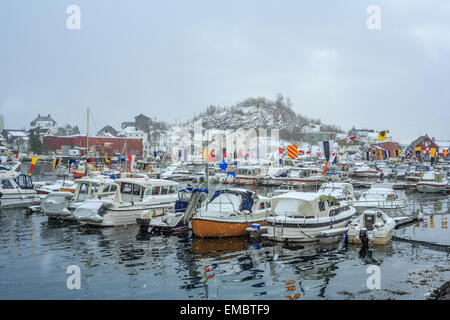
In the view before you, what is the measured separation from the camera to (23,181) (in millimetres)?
29578

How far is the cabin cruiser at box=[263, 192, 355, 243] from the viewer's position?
18.2 meters

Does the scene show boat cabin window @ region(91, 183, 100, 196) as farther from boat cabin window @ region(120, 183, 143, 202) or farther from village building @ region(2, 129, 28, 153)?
village building @ region(2, 129, 28, 153)

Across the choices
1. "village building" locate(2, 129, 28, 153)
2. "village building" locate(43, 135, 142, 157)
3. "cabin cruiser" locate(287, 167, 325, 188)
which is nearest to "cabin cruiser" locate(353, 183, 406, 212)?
"cabin cruiser" locate(287, 167, 325, 188)

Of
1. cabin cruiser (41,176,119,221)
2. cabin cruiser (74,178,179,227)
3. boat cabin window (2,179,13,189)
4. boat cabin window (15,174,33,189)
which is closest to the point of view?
cabin cruiser (74,178,179,227)

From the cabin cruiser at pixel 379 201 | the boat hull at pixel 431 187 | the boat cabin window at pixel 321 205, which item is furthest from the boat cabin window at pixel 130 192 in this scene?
the boat hull at pixel 431 187

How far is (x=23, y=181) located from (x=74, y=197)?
7.28 meters

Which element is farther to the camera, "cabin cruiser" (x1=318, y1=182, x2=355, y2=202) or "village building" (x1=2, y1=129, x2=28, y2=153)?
"village building" (x1=2, y1=129, x2=28, y2=153)

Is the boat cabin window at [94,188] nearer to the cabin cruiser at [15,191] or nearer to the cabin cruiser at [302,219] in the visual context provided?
the cabin cruiser at [15,191]

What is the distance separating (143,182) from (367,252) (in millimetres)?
14381

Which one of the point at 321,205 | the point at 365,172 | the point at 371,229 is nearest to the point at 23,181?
the point at 321,205

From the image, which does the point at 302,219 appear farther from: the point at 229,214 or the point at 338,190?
the point at 338,190

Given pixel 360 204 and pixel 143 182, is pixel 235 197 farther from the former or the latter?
pixel 360 204

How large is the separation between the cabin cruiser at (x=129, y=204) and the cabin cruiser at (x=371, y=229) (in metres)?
11.4

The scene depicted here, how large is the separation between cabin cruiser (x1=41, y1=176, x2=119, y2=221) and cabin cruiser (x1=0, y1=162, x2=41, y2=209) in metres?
5.67
